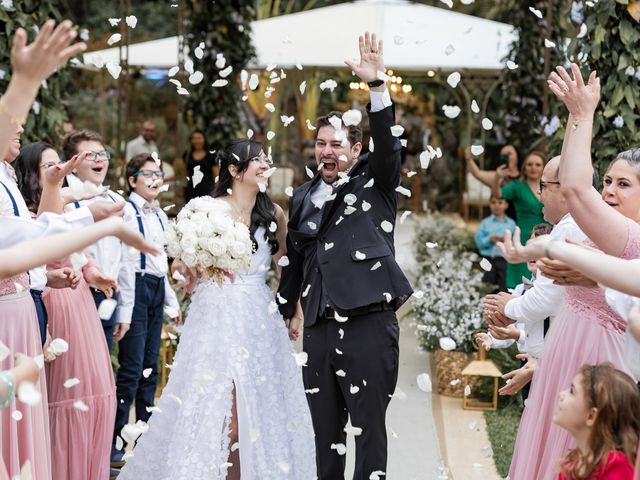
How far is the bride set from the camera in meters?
4.86

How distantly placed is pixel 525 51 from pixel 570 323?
9228mm

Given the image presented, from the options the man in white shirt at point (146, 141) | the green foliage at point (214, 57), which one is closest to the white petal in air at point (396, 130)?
the green foliage at point (214, 57)

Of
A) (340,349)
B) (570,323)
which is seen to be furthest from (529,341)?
(340,349)

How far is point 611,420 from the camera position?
300cm

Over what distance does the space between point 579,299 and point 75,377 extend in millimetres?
2606

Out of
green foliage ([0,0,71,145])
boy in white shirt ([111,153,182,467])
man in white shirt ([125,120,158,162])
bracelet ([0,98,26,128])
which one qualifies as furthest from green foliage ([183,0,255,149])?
bracelet ([0,98,26,128])

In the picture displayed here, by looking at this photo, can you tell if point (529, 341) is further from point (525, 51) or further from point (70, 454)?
point (525, 51)

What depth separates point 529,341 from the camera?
430 centimetres

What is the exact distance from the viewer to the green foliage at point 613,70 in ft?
19.5

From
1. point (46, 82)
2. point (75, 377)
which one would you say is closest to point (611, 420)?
point (75, 377)

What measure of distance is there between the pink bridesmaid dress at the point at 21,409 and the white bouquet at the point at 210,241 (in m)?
0.96

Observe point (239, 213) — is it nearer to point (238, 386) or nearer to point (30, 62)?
point (238, 386)

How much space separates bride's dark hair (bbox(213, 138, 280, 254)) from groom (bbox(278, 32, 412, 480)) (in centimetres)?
45

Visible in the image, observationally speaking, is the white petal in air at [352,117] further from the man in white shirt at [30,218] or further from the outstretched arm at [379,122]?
the man in white shirt at [30,218]
